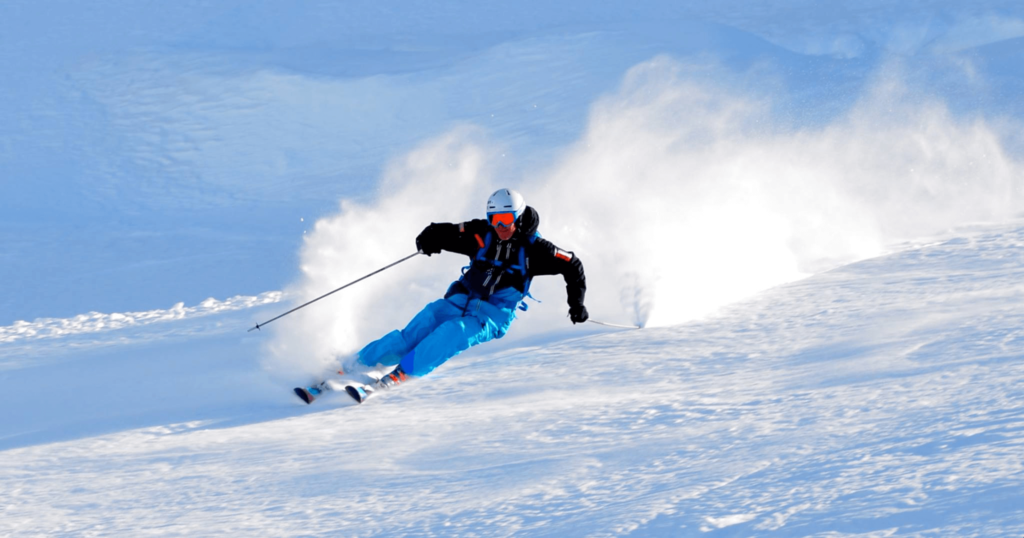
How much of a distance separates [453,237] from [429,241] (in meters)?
0.16

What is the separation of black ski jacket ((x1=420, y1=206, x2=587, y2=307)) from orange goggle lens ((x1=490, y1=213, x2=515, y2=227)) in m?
0.10

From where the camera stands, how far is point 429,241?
261 inches

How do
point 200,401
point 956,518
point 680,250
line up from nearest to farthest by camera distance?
point 956,518 < point 200,401 < point 680,250

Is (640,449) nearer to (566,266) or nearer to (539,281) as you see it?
(566,266)

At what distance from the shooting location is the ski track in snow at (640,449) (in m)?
3.73

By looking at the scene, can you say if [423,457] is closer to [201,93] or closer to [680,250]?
[680,250]

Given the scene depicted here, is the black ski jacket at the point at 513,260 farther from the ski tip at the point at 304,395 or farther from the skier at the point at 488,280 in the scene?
the ski tip at the point at 304,395

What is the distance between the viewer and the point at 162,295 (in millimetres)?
9781

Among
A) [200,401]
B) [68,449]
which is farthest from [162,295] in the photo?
[68,449]

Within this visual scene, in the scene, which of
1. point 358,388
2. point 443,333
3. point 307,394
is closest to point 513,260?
point 443,333

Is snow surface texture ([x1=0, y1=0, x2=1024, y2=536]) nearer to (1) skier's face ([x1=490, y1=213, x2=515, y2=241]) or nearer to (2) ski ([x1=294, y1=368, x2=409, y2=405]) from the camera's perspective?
(2) ski ([x1=294, y1=368, x2=409, y2=405])

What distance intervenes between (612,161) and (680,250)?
475cm

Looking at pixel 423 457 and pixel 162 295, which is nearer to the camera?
pixel 423 457

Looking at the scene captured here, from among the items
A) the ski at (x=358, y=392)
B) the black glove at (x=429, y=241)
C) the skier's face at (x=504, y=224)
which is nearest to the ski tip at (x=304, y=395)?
the ski at (x=358, y=392)
